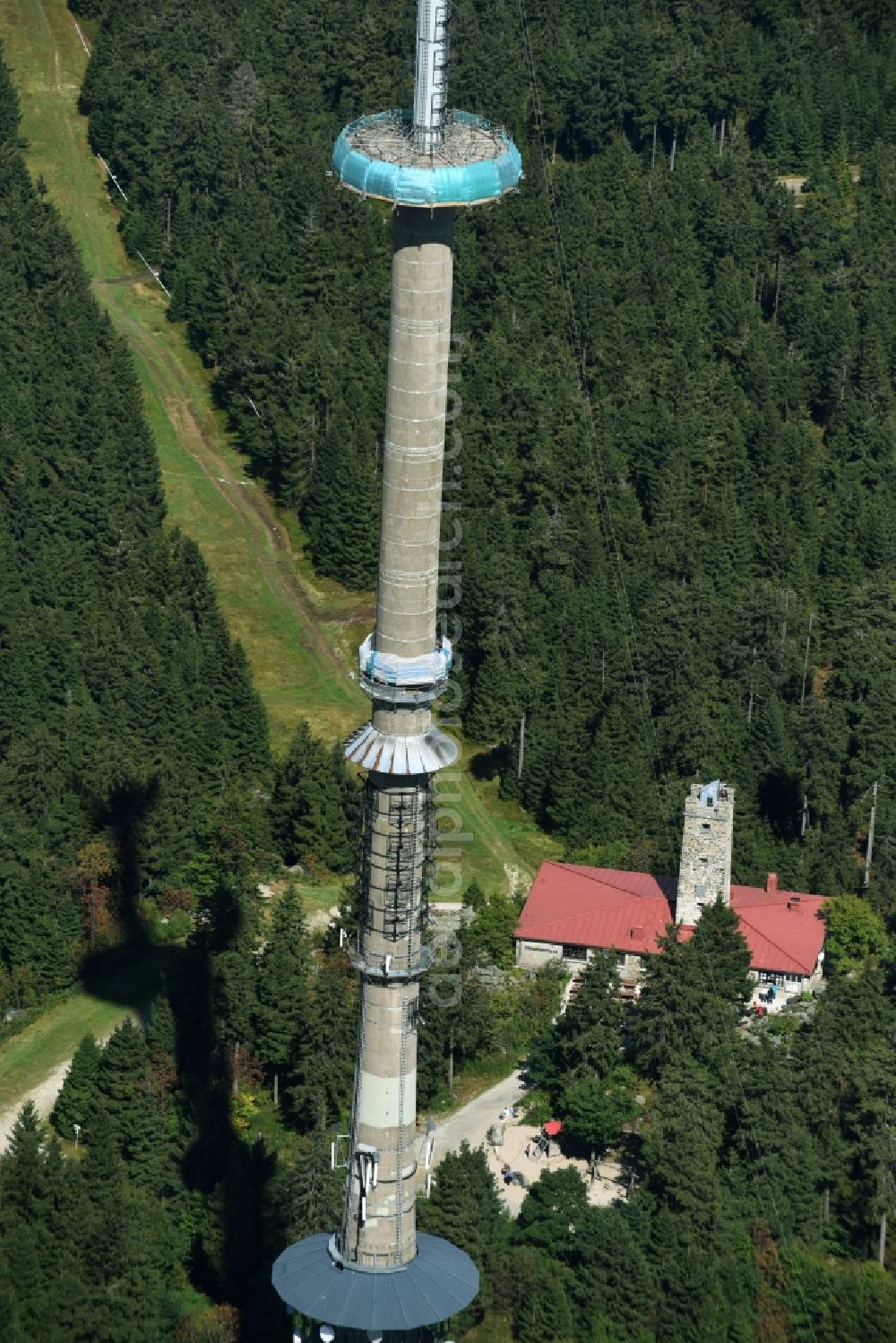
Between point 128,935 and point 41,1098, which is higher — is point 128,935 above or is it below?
below

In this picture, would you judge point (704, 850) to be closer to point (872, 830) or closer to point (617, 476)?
point (872, 830)

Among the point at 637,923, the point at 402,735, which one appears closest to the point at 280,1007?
the point at 637,923

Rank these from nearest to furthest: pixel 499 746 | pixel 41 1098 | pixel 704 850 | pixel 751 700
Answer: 1. pixel 41 1098
2. pixel 704 850
3. pixel 499 746
4. pixel 751 700

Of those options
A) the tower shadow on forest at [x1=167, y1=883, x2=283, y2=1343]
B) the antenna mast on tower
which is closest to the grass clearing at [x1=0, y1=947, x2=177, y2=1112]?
the tower shadow on forest at [x1=167, y1=883, x2=283, y2=1343]

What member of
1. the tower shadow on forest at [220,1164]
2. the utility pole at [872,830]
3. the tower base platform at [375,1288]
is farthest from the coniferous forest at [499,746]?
the tower base platform at [375,1288]

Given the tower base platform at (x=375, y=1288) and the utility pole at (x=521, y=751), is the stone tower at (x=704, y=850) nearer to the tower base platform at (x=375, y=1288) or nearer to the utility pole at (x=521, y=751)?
the utility pole at (x=521, y=751)

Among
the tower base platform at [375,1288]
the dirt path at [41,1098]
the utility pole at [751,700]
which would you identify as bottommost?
the utility pole at [751,700]
